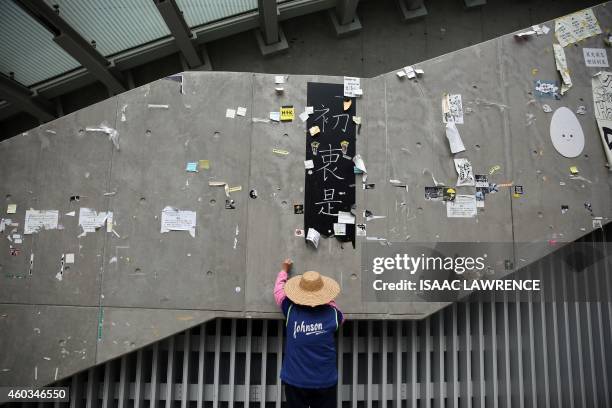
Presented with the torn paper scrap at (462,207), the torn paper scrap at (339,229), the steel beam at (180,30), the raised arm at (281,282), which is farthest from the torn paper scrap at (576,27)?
the steel beam at (180,30)

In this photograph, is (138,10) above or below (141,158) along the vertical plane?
above

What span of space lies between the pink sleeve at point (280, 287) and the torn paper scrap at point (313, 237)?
349 millimetres

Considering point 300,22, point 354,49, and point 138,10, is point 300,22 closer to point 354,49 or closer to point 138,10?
point 354,49

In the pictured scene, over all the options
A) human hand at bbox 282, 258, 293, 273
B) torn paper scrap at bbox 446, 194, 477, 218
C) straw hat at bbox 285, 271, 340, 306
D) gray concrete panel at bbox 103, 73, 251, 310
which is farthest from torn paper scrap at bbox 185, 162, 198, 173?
torn paper scrap at bbox 446, 194, 477, 218

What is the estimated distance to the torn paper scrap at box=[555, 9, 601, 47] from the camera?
4.06 m

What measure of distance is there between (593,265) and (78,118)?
Answer: 511 cm

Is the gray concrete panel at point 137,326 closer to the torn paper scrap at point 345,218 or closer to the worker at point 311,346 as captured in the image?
the worker at point 311,346

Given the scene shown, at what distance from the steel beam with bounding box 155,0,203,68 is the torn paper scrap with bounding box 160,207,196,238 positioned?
2.10 metres

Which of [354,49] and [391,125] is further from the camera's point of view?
[354,49]

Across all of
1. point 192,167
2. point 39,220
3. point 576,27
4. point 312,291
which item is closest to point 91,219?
point 39,220

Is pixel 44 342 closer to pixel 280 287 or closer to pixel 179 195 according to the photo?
pixel 179 195

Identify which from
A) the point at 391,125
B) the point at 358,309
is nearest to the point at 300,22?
the point at 391,125

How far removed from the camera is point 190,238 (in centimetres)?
353

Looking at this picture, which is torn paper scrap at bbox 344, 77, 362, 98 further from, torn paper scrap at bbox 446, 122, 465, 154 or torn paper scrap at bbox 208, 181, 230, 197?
torn paper scrap at bbox 208, 181, 230, 197
